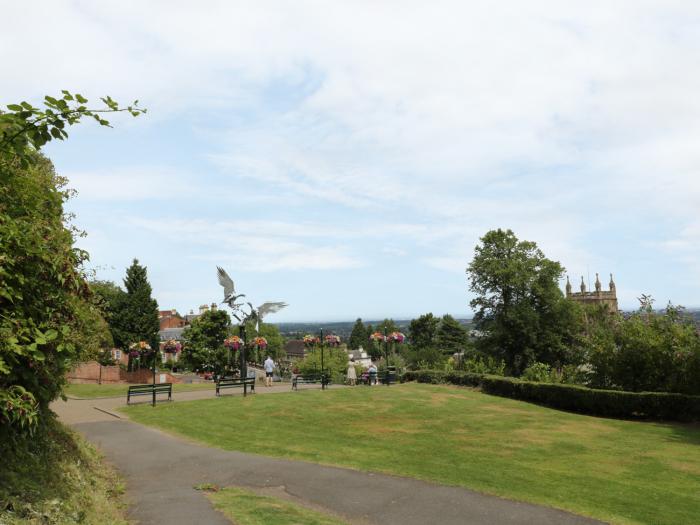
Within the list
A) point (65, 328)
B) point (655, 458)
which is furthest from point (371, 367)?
point (65, 328)

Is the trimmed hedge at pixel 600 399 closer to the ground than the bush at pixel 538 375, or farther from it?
closer to the ground

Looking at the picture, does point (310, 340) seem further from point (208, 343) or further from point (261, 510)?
Result: point (261, 510)

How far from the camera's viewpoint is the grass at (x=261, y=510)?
8.48 m

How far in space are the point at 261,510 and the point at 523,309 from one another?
41397 mm

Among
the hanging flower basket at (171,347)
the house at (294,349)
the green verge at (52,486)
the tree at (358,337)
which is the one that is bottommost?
the house at (294,349)

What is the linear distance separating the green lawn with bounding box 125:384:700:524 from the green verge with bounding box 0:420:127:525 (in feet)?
16.5

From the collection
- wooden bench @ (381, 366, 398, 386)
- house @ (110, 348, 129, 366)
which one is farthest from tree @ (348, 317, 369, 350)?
wooden bench @ (381, 366, 398, 386)

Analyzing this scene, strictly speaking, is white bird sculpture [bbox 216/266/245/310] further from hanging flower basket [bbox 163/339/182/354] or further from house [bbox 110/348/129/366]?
house [bbox 110/348/129/366]

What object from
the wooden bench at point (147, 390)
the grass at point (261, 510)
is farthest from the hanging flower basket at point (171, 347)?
the grass at point (261, 510)

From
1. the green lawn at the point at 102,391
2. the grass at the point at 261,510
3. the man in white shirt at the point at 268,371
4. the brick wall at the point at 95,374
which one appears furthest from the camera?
the brick wall at the point at 95,374

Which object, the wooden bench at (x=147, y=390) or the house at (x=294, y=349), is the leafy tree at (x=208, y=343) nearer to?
the wooden bench at (x=147, y=390)

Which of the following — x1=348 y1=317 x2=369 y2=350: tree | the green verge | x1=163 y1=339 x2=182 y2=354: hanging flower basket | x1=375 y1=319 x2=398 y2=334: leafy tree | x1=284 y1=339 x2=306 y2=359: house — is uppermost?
x1=375 y1=319 x2=398 y2=334: leafy tree

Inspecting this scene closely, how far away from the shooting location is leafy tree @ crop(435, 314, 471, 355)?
385ft

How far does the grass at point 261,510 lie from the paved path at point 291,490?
29 cm
